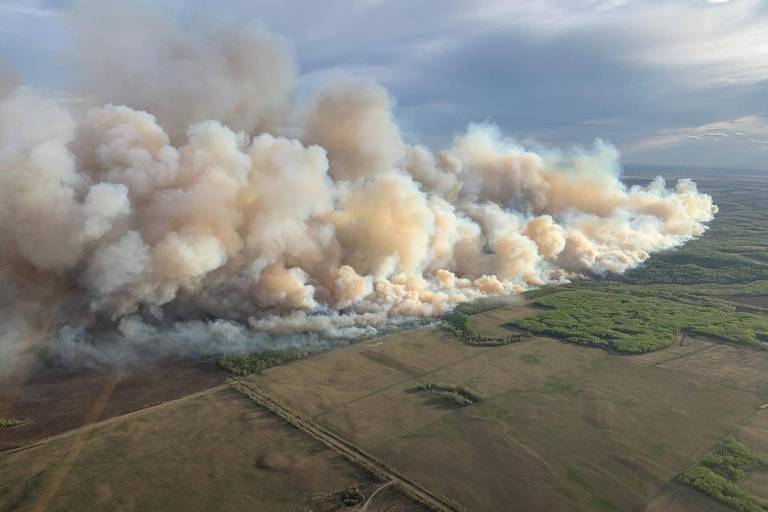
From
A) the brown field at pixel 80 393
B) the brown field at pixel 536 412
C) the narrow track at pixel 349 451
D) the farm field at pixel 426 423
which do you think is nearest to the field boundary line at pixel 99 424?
the farm field at pixel 426 423

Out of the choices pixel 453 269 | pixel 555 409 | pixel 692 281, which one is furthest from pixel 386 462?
pixel 692 281

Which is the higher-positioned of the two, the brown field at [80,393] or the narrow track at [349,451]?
the brown field at [80,393]

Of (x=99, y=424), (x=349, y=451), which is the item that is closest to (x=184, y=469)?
(x=99, y=424)

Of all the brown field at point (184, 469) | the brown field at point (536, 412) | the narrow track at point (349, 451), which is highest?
the brown field at point (184, 469)

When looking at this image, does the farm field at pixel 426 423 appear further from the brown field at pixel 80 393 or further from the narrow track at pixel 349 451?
the narrow track at pixel 349 451

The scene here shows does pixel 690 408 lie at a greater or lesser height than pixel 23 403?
lesser

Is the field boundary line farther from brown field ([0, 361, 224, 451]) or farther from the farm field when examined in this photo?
brown field ([0, 361, 224, 451])

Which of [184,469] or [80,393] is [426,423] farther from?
[80,393]

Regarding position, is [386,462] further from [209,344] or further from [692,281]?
[692,281]
